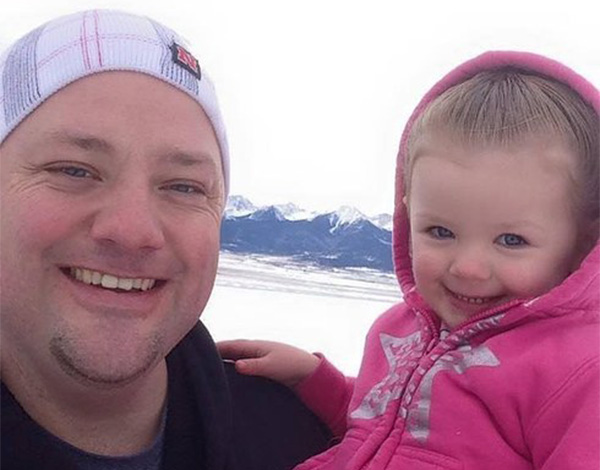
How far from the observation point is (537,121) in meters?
1.09

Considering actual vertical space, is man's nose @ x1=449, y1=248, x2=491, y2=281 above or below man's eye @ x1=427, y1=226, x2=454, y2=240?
below

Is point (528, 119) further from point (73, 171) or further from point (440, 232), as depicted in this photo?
point (73, 171)

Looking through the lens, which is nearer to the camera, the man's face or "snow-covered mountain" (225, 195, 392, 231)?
the man's face

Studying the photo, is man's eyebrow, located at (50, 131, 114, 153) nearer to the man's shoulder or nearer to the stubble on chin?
the stubble on chin

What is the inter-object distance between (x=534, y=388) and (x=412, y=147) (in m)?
0.39

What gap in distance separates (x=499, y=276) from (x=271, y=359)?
428 millimetres

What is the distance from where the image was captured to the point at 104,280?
105cm

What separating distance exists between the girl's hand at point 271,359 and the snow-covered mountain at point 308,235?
723 millimetres

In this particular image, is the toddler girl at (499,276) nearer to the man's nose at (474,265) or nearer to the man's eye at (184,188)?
the man's nose at (474,265)

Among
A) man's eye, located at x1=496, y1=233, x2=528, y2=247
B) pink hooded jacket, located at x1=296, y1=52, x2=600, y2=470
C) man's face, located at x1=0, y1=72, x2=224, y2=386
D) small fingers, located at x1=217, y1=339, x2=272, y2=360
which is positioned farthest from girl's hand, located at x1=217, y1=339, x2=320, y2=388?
man's eye, located at x1=496, y1=233, x2=528, y2=247

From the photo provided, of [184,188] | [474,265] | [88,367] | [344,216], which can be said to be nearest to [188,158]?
[184,188]

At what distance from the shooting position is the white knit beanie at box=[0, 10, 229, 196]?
1069 millimetres

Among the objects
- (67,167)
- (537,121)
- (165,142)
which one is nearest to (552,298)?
(537,121)

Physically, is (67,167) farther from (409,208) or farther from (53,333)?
(409,208)
